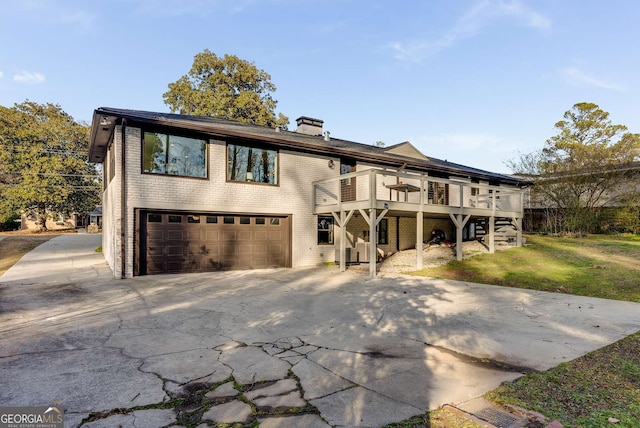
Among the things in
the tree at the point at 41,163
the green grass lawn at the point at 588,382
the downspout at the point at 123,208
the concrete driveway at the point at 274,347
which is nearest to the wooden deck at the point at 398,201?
the concrete driveway at the point at 274,347

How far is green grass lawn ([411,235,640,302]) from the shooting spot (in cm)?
931

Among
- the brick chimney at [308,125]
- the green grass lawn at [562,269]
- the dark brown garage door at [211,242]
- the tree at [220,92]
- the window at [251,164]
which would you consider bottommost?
the green grass lawn at [562,269]

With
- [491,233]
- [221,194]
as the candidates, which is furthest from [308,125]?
[491,233]

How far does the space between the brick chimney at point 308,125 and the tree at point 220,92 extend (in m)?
11.9

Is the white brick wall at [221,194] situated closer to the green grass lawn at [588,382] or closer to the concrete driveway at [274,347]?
the concrete driveway at [274,347]

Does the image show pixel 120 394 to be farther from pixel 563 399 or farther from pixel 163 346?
pixel 563 399

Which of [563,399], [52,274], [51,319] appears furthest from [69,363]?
[52,274]

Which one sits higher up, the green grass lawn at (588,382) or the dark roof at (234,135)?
the dark roof at (234,135)

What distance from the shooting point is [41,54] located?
16344mm

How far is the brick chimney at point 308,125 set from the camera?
64.6ft

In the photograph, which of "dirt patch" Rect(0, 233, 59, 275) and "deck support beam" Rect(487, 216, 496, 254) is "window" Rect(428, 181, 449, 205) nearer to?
"deck support beam" Rect(487, 216, 496, 254)

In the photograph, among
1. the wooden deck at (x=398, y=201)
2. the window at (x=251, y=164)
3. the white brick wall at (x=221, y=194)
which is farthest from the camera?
the window at (x=251, y=164)

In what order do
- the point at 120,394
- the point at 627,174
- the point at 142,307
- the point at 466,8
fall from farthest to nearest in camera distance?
the point at 627,174
the point at 466,8
the point at 142,307
the point at 120,394

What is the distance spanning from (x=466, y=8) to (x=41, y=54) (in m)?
19.8
